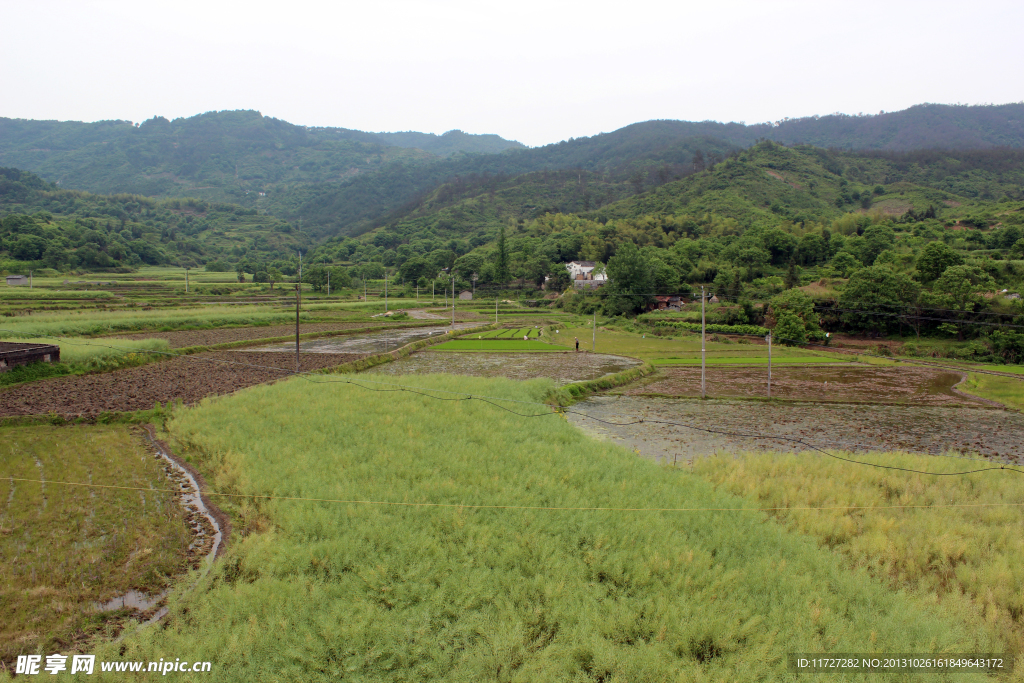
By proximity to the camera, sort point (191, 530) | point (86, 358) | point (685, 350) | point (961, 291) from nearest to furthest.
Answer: point (191, 530)
point (86, 358)
point (961, 291)
point (685, 350)

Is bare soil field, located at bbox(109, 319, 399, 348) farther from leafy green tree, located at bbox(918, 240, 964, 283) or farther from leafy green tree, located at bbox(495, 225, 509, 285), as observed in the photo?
leafy green tree, located at bbox(918, 240, 964, 283)

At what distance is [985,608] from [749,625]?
3629 millimetres

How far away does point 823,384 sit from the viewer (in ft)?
81.0

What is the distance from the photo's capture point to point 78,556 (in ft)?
25.5

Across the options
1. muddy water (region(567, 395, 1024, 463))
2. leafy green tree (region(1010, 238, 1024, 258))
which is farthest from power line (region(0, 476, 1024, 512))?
leafy green tree (region(1010, 238, 1024, 258))

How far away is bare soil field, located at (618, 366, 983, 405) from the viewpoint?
21969 millimetres

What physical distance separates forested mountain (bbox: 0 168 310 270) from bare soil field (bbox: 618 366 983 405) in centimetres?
6300

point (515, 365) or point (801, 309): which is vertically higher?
point (801, 309)

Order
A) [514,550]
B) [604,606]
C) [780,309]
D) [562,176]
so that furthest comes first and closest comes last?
[562,176]
[780,309]
[514,550]
[604,606]

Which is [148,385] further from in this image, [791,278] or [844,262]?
[844,262]

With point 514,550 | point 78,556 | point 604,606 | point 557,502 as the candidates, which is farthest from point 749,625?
point 78,556

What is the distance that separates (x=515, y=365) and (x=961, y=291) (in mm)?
32035

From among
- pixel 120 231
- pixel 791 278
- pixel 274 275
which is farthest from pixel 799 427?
pixel 120 231

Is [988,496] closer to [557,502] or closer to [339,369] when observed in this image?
[557,502]
